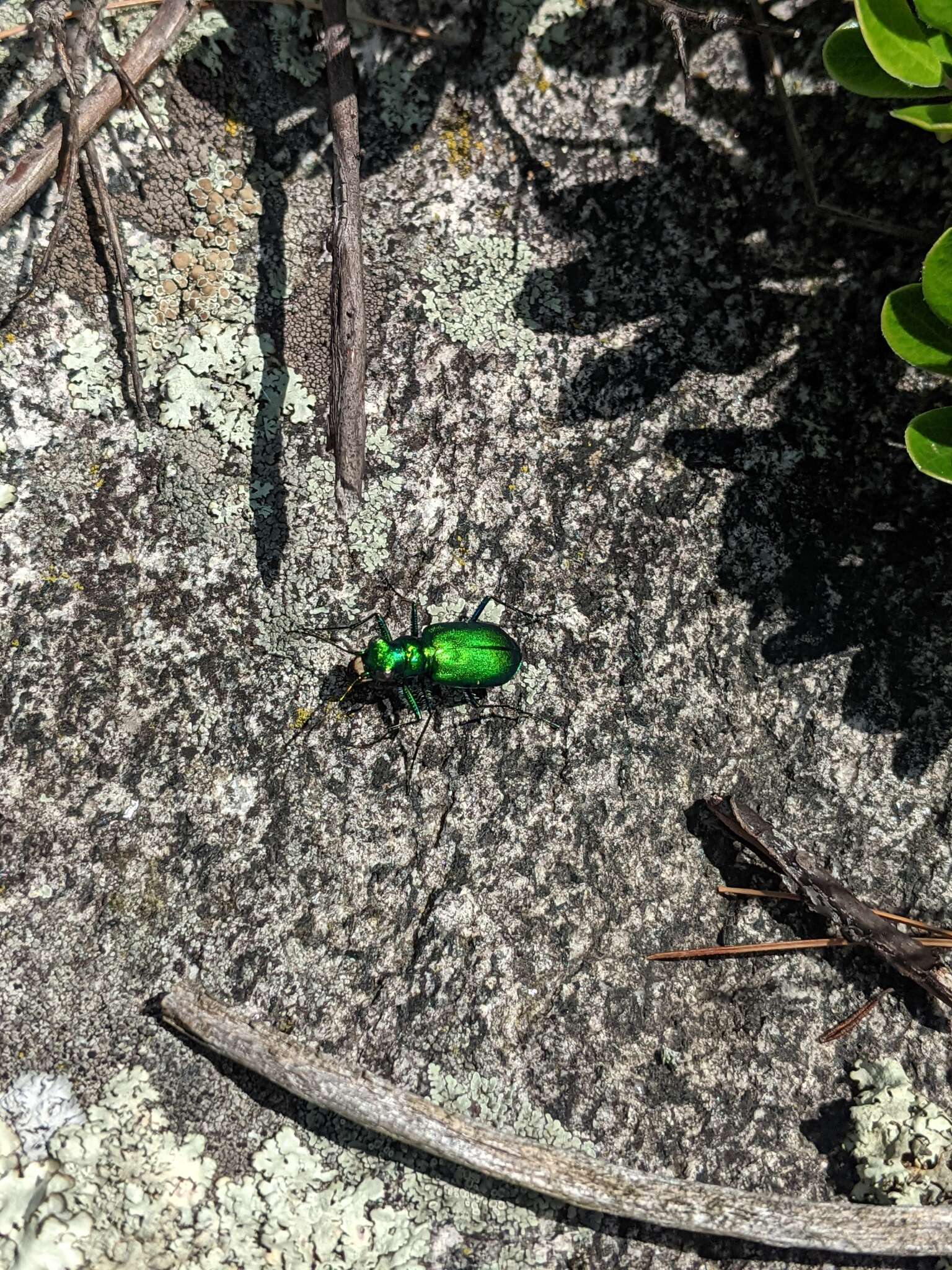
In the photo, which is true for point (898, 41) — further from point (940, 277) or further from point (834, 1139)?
point (834, 1139)

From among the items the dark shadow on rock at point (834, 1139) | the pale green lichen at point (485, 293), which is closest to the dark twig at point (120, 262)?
the pale green lichen at point (485, 293)

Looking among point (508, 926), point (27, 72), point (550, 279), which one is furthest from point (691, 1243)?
point (27, 72)

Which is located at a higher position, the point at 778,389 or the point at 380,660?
the point at 778,389

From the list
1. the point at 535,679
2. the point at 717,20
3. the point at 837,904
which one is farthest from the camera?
the point at 535,679

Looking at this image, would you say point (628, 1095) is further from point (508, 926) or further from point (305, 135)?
point (305, 135)

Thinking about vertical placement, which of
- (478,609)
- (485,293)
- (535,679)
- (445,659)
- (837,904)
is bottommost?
(837,904)

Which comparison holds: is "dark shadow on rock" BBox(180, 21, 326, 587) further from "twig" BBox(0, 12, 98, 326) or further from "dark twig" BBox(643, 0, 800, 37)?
"dark twig" BBox(643, 0, 800, 37)

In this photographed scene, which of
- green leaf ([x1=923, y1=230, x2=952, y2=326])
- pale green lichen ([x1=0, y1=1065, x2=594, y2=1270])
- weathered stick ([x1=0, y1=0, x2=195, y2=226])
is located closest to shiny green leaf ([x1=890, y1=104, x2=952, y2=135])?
green leaf ([x1=923, y1=230, x2=952, y2=326])

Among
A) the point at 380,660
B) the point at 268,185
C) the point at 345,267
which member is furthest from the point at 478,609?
the point at 268,185
